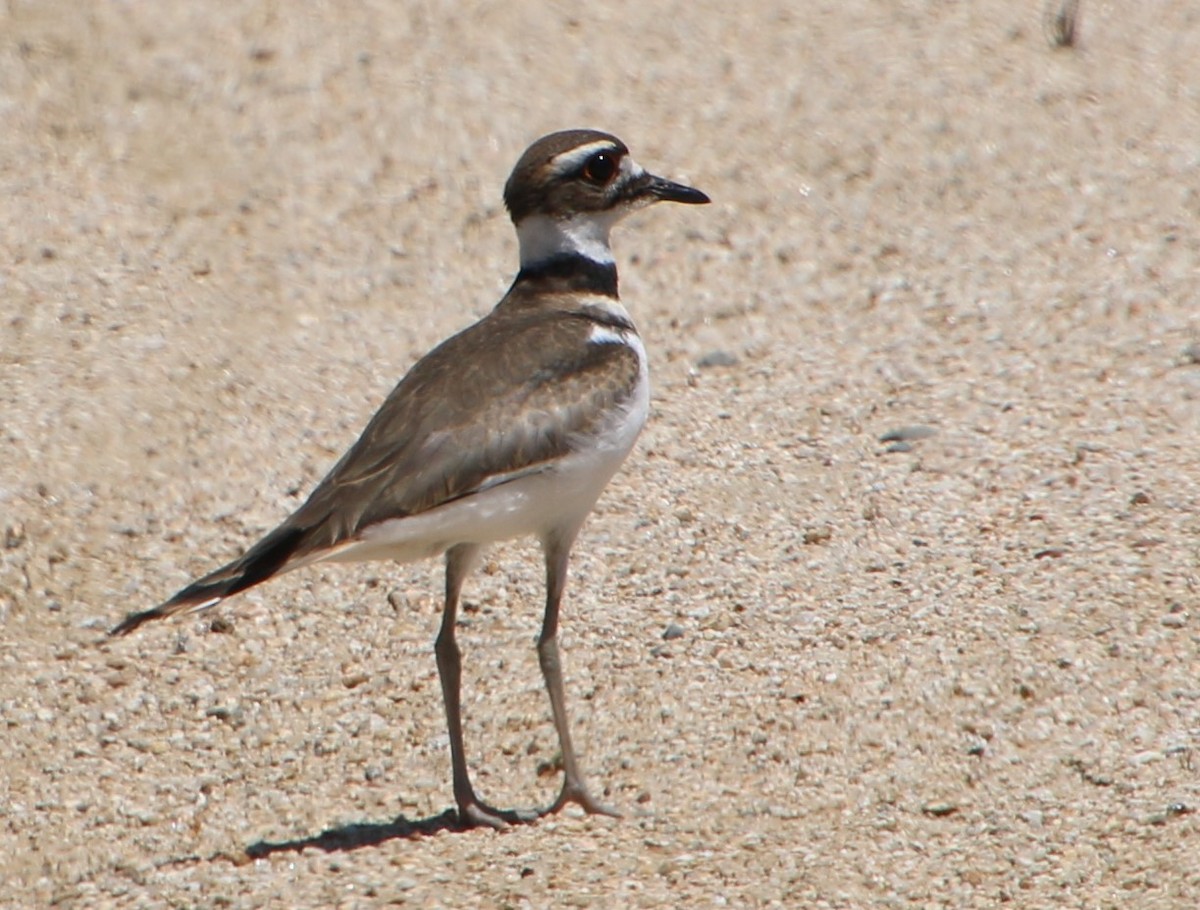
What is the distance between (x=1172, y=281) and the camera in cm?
721

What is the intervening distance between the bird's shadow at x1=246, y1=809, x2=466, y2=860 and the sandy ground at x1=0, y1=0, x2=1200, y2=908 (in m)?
0.02

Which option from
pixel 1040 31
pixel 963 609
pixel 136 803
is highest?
pixel 1040 31

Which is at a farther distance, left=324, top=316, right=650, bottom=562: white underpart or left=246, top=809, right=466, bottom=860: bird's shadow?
left=246, top=809, right=466, bottom=860: bird's shadow

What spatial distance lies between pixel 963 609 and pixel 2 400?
3374mm

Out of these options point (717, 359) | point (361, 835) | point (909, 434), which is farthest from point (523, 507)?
point (717, 359)

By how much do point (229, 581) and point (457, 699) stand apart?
30.2 inches

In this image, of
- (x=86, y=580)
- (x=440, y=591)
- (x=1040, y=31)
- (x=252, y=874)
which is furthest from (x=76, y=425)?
(x=1040, y=31)

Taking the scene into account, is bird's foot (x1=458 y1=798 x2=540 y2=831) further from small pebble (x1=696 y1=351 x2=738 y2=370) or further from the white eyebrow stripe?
small pebble (x1=696 y1=351 x2=738 y2=370)

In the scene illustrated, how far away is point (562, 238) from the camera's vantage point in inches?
206

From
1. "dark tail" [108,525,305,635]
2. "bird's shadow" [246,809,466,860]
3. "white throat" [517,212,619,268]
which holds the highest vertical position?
"white throat" [517,212,619,268]

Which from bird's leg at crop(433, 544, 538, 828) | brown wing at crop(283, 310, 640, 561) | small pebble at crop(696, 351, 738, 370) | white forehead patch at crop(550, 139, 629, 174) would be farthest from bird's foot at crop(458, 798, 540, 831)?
small pebble at crop(696, 351, 738, 370)

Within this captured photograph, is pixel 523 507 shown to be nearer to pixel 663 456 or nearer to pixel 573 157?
pixel 573 157

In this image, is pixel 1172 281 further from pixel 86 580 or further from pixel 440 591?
pixel 86 580

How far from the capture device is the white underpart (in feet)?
14.5
